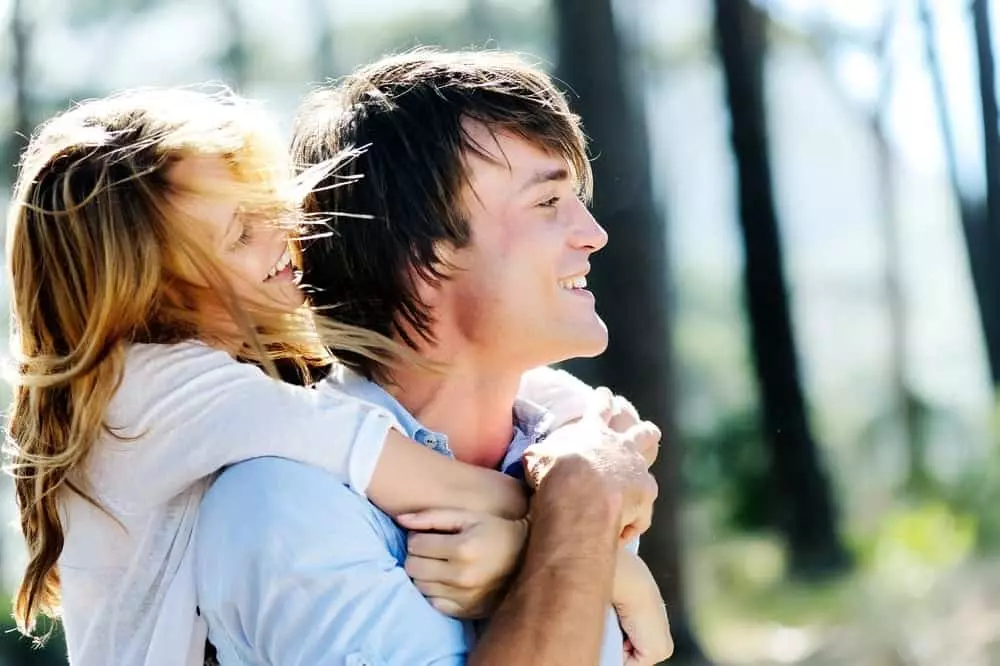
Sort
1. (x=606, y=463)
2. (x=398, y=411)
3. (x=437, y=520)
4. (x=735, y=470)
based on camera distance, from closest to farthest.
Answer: (x=437, y=520) → (x=606, y=463) → (x=398, y=411) → (x=735, y=470)

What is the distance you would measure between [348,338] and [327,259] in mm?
177

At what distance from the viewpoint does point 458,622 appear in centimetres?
156

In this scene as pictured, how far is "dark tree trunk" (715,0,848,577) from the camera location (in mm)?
5555

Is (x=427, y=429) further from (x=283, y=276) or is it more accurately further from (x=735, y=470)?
(x=735, y=470)

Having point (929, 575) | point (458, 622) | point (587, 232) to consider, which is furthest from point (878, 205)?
point (458, 622)

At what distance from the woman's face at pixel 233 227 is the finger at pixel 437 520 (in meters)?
0.35

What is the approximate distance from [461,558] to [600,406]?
0.46 meters

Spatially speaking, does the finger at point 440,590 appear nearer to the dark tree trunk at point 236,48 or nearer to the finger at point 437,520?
the finger at point 437,520

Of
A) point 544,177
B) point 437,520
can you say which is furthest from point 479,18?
Result: point 437,520

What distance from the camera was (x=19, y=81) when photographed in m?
5.32

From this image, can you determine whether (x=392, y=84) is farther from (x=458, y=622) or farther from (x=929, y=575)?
(x=929, y=575)

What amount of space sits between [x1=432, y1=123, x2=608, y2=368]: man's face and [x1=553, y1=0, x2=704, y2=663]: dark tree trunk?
2.81 metres

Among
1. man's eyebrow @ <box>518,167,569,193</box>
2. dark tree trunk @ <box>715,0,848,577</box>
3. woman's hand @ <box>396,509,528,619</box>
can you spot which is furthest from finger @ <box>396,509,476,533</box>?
dark tree trunk @ <box>715,0,848,577</box>

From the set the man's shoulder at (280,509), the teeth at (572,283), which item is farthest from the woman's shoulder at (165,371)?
the teeth at (572,283)
